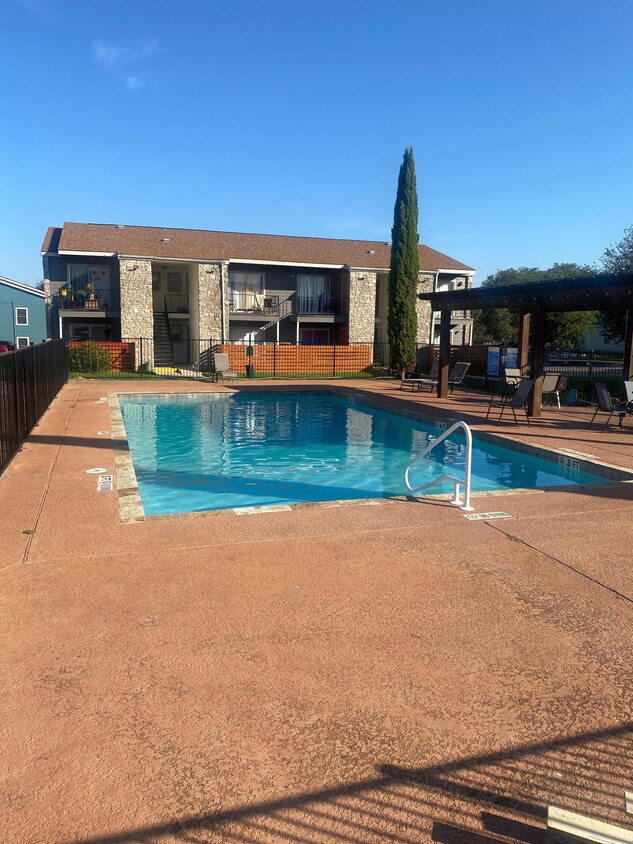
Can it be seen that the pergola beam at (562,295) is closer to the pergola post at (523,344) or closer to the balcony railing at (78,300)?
the pergola post at (523,344)

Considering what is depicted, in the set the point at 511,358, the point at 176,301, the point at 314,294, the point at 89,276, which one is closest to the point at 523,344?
the point at 511,358

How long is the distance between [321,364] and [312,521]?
869 inches

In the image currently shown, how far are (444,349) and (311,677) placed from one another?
15.3 metres

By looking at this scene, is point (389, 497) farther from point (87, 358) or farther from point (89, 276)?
point (89, 276)

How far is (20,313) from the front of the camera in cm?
3616

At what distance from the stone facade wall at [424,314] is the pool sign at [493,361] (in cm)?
872

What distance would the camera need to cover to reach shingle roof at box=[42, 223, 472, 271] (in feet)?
90.2

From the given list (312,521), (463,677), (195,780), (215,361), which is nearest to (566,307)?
(312,521)

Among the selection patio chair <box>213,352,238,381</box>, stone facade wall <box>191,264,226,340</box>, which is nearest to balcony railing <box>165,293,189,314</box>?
stone facade wall <box>191,264,226,340</box>

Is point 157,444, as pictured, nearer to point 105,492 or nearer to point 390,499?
point 105,492

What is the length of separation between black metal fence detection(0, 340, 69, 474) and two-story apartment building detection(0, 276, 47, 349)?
2266 cm

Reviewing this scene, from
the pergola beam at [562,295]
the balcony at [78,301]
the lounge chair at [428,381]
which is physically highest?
the balcony at [78,301]

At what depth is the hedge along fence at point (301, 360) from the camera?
88.3 ft

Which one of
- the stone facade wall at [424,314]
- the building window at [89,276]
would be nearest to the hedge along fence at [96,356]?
the building window at [89,276]
